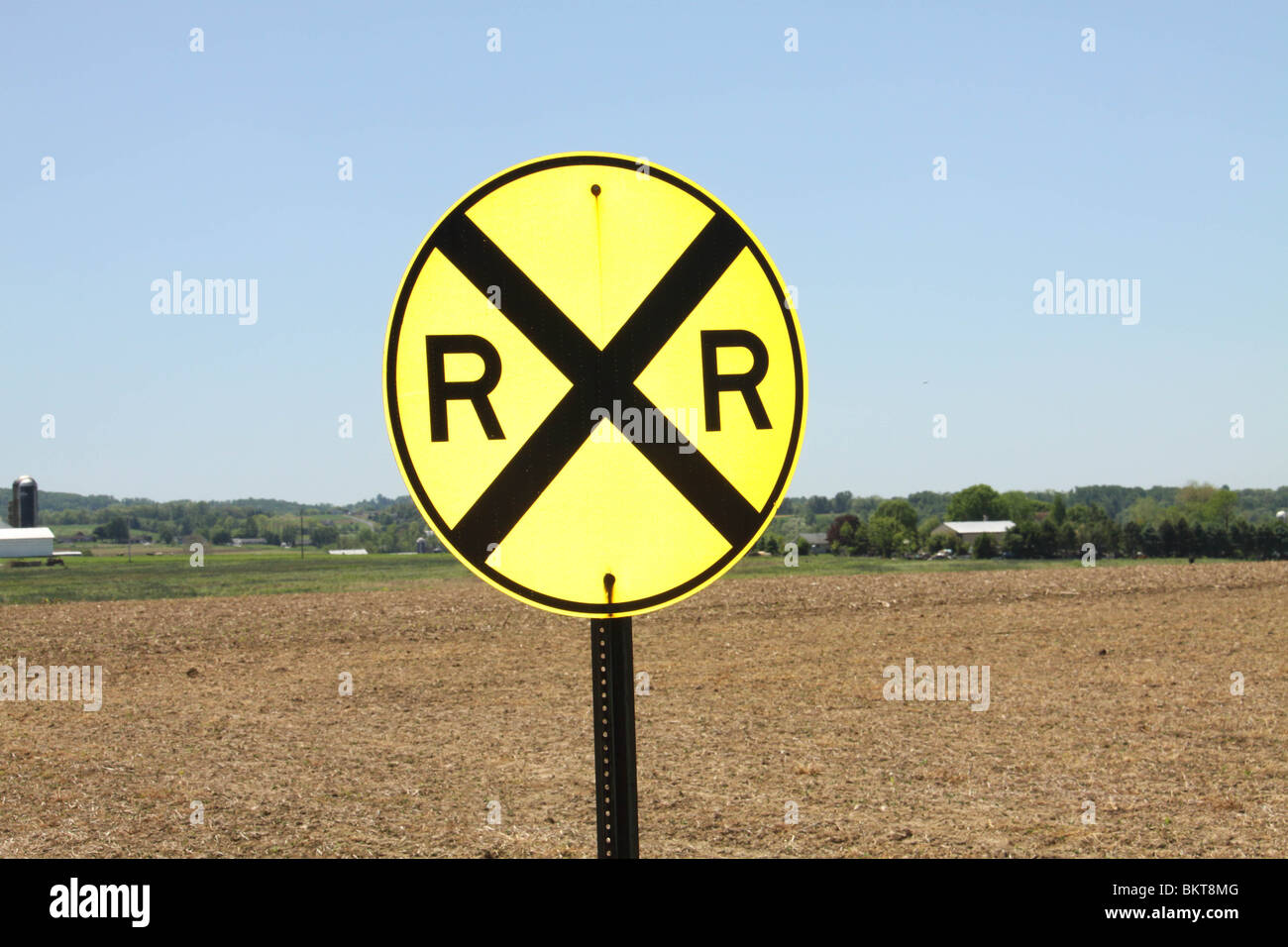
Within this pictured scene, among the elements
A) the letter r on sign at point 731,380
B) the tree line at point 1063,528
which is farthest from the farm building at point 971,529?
the letter r on sign at point 731,380

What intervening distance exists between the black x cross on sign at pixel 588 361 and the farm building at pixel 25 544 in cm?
5995

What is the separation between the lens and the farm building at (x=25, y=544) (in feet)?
174

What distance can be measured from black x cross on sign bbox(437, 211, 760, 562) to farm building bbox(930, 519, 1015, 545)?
4029 centimetres

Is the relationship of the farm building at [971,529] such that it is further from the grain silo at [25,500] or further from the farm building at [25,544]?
the grain silo at [25,500]

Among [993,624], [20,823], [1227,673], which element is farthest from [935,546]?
[20,823]

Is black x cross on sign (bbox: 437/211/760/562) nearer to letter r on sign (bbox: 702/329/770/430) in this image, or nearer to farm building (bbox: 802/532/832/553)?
letter r on sign (bbox: 702/329/770/430)

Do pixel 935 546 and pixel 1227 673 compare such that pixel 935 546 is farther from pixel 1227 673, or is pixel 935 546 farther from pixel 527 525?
pixel 527 525

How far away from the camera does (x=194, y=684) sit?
44.2 feet

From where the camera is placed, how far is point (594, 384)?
146 cm

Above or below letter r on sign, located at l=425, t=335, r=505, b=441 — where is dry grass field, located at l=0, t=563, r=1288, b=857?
below

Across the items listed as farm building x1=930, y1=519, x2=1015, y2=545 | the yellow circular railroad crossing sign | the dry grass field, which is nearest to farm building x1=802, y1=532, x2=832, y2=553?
farm building x1=930, y1=519, x2=1015, y2=545

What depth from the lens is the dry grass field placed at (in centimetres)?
688
